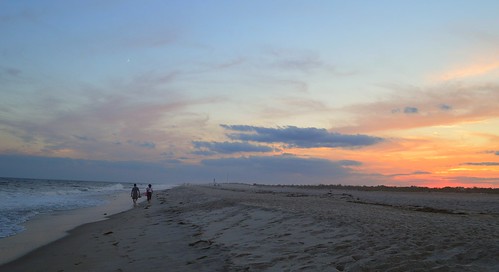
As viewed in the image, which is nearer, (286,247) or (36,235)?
(286,247)

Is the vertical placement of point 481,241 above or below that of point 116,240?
above

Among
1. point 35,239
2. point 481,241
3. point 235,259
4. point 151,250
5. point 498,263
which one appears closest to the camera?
point 498,263

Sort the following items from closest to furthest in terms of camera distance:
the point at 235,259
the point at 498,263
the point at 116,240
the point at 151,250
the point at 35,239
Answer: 1. the point at 498,263
2. the point at 235,259
3. the point at 151,250
4. the point at 116,240
5. the point at 35,239

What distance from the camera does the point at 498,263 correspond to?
22.6ft

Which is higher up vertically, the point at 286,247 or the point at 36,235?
the point at 286,247

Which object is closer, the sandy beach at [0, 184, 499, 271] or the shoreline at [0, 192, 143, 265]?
the sandy beach at [0, 184, 499, 271]

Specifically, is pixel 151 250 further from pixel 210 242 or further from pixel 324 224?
pixel 324 224

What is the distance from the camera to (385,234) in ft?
33.5

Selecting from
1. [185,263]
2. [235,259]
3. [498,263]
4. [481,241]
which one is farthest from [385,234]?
[185,263]

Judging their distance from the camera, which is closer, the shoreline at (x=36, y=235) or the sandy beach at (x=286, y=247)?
the sandy beach at (x=286, y=247)

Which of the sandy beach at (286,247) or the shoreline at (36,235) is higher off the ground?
the sandy beach at (286,247)

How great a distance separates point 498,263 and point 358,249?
114 inches

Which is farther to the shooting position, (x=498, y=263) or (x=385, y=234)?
(x=385, y=234)

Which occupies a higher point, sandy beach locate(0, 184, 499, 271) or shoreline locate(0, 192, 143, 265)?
sandy beach locate(0, 184, 499, 271)
